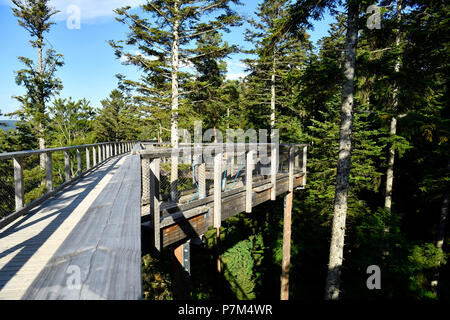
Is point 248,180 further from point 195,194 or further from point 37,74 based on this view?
point 37,74

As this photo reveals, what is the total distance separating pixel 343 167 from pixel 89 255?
7.29 metres

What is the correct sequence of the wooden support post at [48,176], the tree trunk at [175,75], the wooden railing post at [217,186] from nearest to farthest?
1. the wooden railing post at [217,186]
2. the wooden support post at [48,176]
3. the tree trunk at [175,75]

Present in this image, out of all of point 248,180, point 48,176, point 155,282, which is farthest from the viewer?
point 155,282

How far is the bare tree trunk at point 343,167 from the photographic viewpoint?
22.2 ft

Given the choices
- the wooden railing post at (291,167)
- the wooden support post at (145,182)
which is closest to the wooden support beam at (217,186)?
the wooden support post at (145,182)

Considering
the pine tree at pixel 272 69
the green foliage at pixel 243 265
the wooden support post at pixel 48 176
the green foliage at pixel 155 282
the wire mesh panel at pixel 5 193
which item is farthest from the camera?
the pine tree at pixel 272 69

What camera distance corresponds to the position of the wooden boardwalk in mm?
767

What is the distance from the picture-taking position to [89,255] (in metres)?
0.97

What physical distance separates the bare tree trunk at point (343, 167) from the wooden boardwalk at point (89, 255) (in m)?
6.16

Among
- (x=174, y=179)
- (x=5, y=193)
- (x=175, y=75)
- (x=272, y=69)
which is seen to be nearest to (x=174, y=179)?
(x=174, y=179)

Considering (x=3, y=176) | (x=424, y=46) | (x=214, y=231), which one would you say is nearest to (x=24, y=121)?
(x=214, y=231)

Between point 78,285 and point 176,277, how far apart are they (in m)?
4.04

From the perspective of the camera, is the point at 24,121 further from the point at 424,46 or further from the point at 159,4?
the point at 424,46

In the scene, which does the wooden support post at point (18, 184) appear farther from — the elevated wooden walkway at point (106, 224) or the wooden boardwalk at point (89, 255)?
the wooden boardwalk at point (89, 255)
